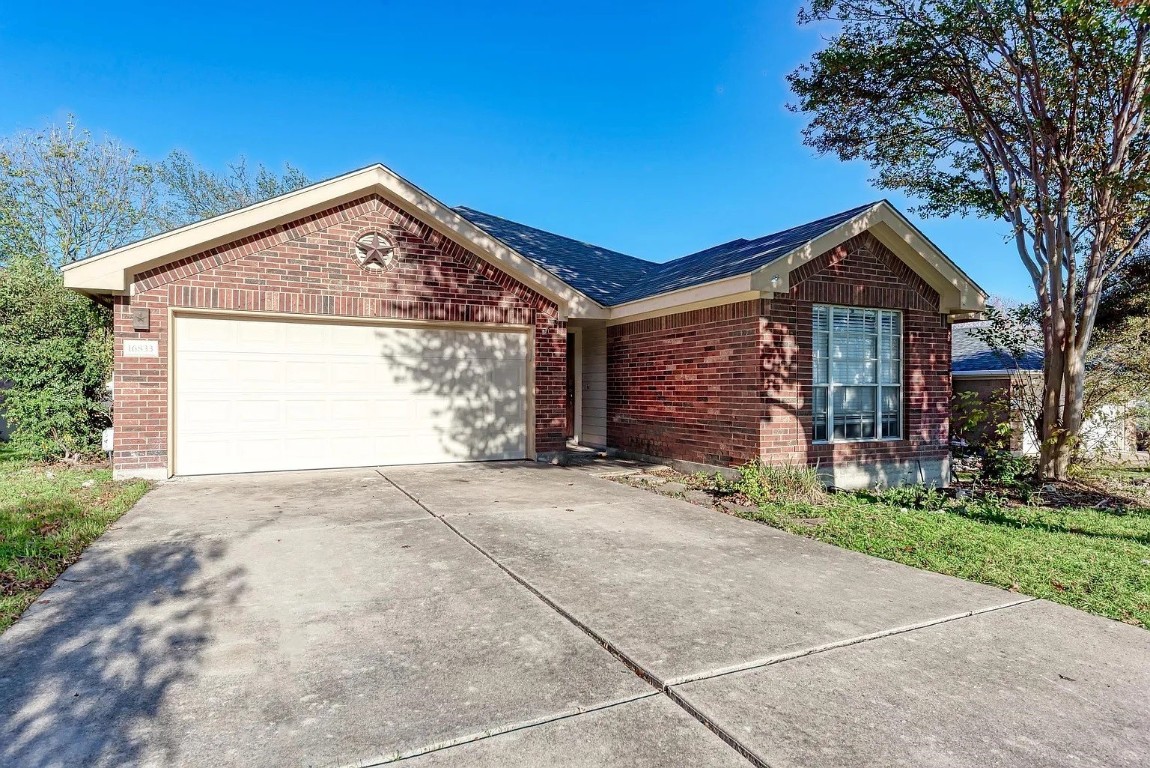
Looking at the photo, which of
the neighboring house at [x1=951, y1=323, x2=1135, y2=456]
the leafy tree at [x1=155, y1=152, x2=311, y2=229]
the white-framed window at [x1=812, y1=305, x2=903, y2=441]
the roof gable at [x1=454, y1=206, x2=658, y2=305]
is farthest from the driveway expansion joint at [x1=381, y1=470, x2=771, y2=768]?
the leafy tree at [x1=155, y1=152, x2=311, y2=229]

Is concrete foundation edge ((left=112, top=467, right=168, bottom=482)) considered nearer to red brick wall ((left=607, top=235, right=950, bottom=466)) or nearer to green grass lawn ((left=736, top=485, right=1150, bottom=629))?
red brick wall ((left=607, top=235, right=950, bottom=466))

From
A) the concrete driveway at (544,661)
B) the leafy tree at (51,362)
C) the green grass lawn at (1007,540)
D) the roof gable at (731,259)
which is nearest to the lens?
the concrete driveway at (544,661)

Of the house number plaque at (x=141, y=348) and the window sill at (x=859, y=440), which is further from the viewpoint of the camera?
the window sill at (x=859, y=440)

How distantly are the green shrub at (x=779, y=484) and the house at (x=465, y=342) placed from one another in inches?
14.4

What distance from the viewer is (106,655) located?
295 centimetres

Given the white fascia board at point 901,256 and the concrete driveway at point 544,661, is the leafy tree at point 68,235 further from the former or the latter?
the white fascia board at point 901,256

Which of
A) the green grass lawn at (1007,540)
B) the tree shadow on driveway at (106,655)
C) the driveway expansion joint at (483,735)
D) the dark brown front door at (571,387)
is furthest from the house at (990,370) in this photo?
the tree shadow on driveway at (106,655)

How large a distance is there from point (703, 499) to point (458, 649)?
4.90 metres

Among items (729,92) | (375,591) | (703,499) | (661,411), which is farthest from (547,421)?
(729,92)

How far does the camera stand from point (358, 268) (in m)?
8.90

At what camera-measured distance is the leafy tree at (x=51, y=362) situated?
28.7 ft

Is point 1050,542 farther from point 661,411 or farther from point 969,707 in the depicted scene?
point 661,411

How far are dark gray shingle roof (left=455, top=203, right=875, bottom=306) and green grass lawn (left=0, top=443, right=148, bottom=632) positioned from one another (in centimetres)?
625

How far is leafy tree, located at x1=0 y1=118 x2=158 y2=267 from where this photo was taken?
66.2 feet
